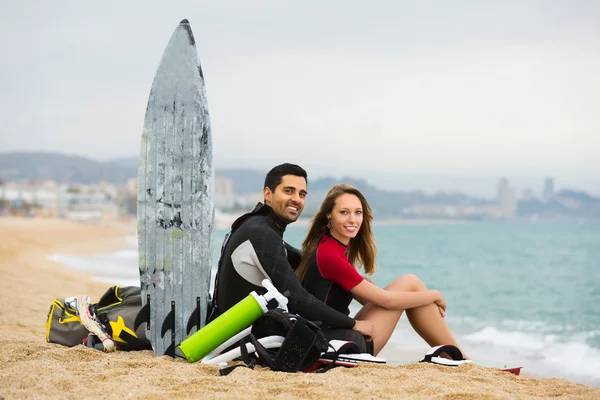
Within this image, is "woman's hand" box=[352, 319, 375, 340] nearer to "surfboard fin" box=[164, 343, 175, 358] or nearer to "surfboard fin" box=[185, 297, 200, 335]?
"surfboard fin" box=[185, 297, 200, 335]

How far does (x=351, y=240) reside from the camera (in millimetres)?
4211

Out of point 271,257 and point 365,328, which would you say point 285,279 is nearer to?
point 271,257

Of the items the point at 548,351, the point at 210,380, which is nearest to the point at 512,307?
the point at 548,351

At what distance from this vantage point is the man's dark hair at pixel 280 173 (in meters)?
3.92

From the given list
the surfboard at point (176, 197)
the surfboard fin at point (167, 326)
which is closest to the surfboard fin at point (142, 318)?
the surfboard at point (176, 197)

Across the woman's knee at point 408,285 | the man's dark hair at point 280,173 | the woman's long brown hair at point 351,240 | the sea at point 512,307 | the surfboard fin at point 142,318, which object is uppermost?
the man's dark hair at point 280,173

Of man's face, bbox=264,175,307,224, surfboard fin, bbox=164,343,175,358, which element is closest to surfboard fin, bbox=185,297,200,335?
surfboard fin, bbox=164,343,175,358

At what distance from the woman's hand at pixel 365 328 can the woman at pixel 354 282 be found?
32mm

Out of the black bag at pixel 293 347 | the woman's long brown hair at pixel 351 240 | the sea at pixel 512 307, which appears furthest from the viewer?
the sea at pixel 512 307

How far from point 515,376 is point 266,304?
56.3 inches

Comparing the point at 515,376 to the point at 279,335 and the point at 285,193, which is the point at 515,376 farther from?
the point at 285,193

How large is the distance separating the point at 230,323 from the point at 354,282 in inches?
28.9

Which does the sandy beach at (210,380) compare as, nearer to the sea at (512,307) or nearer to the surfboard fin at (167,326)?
the surfboard fin at (167,326)

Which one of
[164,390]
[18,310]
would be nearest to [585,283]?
[18,310]
